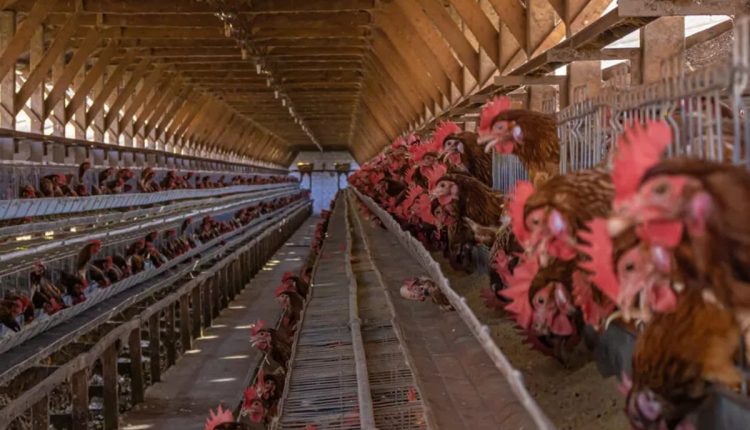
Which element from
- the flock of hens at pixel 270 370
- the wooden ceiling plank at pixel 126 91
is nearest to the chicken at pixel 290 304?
the flock of hens at pixel 270 370

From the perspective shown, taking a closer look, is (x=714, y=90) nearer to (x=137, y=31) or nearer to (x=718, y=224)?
(x=718, y=224)

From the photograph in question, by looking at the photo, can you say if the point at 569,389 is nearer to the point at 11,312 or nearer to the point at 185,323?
the point at 11,312

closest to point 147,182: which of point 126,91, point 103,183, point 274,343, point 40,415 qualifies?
point 103,183

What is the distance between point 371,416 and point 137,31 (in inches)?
476

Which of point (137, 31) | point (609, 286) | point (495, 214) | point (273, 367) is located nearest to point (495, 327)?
point (495, 214)

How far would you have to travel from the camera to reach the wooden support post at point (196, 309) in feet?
35.2

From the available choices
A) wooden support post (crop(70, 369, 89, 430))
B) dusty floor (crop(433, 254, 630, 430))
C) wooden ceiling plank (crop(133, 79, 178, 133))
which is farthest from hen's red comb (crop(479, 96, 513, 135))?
wooden ceiling plank (crop(133, 79, 178, 133))

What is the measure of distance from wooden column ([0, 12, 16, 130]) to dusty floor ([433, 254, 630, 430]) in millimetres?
10624

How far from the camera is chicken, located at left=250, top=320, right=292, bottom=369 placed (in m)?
5.31

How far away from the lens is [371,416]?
239 cm

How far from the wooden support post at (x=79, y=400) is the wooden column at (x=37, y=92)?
27.7ft

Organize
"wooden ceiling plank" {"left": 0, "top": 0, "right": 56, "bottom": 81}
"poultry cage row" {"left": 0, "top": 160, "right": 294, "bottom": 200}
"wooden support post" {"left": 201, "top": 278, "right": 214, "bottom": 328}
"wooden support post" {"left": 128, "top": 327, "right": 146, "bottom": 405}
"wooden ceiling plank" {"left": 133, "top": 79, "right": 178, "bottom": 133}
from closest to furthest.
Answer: "wooden support post" {"left": 128, "top": 327, "right": 146, "bottom": 405}
"poultry cage row" {"left": 0, "top": 160, "right": 294, "bottom": 200}
"wooden ceiling plank" {"left": 0, "top": 0, "right": 56, "bottom": 81}
"wooden support post" {"left": 201, "top": 278, "right": 214, "bottom": 328}
"wooden ceiling plank" {"left": 133, "top": 79, "right": 178, "bottom": 133}

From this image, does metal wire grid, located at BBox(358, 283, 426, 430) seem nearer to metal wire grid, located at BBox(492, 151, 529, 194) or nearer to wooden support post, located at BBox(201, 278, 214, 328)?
metal wire grid, located at BBox(492, 151, 529, 194)

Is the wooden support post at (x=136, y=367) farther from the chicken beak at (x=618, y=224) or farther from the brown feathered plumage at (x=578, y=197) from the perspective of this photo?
→ the chicken beak at (x=618, y=224)
